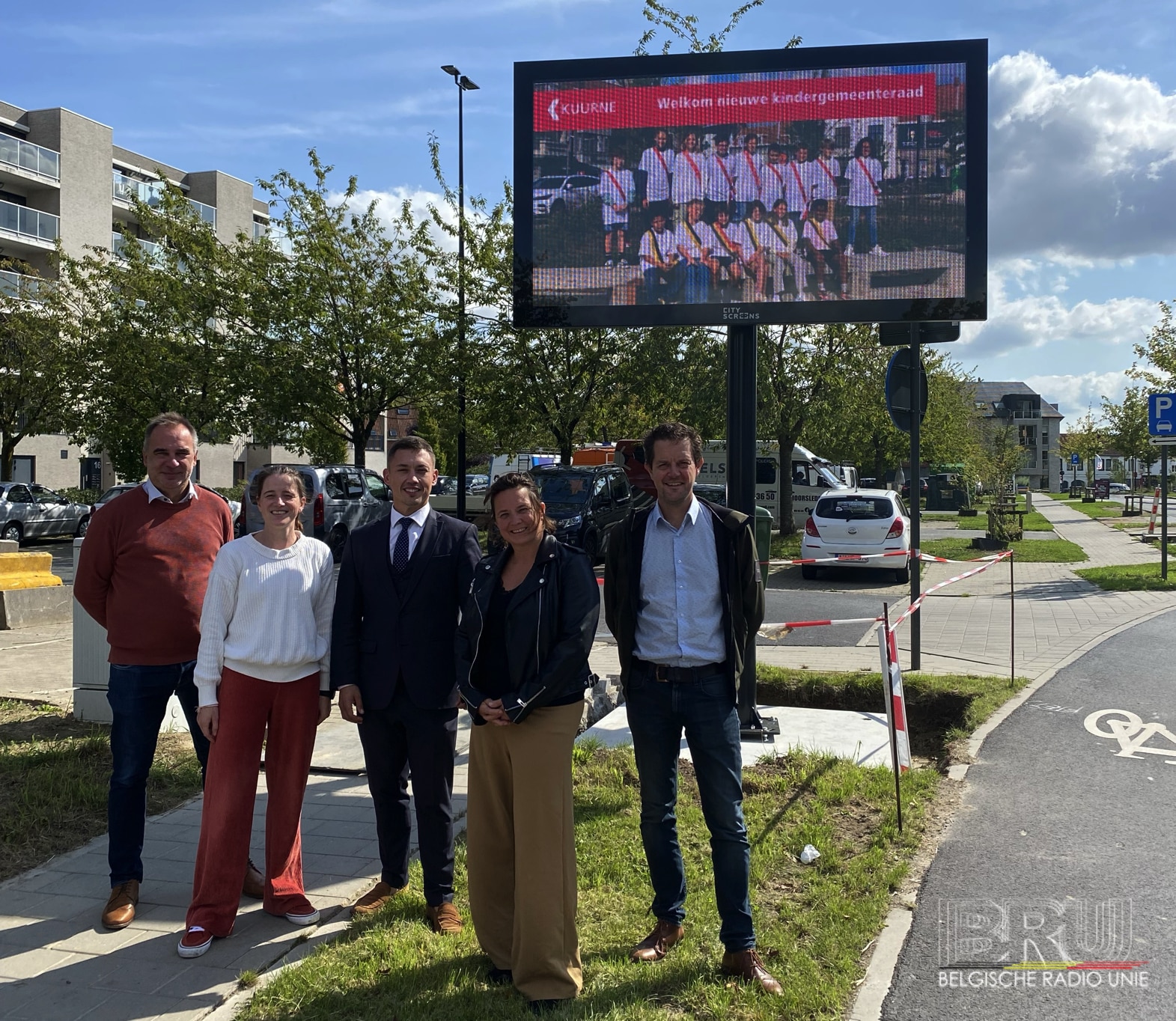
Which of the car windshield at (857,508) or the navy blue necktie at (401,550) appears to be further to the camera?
the car windshield at (857,508)

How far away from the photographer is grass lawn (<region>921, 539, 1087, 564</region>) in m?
21.6

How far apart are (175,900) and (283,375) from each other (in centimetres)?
1915

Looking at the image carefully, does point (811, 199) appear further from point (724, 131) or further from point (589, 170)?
point (589, 170)

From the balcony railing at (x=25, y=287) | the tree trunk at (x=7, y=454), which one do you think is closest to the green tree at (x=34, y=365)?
the tree trunk at (x=7, y=454)

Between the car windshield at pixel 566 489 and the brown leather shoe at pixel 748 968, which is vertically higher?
the car windshield at pixel 566 489

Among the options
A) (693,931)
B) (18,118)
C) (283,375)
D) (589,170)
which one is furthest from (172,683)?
(18,118)

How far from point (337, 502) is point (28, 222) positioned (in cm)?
2779

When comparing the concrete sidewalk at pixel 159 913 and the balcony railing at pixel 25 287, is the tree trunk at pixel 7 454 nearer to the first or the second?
the balcony railing at pixel 25 287

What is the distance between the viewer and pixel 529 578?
348cm

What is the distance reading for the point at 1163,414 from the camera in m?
16.0

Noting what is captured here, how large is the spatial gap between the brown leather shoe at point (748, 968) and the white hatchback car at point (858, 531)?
1405 cm

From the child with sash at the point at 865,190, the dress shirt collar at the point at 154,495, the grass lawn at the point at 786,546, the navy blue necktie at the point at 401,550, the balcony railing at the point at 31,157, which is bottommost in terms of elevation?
the grass lawn at the point at 786,546

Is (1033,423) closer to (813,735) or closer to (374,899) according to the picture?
(813,735)

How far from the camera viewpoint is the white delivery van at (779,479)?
27578mm
